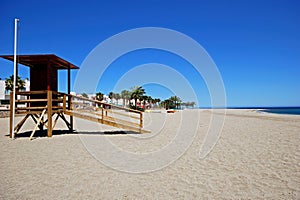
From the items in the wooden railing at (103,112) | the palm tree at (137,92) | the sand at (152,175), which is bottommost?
the sand at (152,175)

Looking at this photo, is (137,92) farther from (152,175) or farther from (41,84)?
(152,175)

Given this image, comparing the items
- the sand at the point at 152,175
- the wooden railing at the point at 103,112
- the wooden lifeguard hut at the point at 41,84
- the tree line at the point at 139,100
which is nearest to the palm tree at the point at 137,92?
the tree line at the point at 139,100

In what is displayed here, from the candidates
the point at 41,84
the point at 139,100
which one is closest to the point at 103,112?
the point at 41,84

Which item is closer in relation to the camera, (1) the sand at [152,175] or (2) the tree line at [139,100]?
(1) the sand at [152,175]

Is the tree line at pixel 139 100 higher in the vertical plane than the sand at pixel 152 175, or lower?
higher

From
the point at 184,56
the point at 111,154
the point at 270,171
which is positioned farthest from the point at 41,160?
the point at 184,56

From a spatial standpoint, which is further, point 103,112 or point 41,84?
point 103,112

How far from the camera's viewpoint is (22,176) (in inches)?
168

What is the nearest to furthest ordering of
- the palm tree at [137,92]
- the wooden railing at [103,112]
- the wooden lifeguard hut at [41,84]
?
the wooden lifeguard hut at [41,84]
the wooden railing at [103,112]
the palm tree at [137,92]

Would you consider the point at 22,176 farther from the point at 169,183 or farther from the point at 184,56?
the point at 184,56

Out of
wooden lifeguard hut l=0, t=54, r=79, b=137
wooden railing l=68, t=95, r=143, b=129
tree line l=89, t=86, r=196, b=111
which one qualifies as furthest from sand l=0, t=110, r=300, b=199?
tree line l=89, t=86, r=196, b=111

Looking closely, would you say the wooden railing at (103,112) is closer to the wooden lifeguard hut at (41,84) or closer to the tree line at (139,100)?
the wooden lifeguard hut at (41,84)

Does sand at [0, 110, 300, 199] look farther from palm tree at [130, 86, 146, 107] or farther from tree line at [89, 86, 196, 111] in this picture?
palm tree at [130, 86, 146, 107]

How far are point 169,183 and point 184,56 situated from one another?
9147 millimetres
